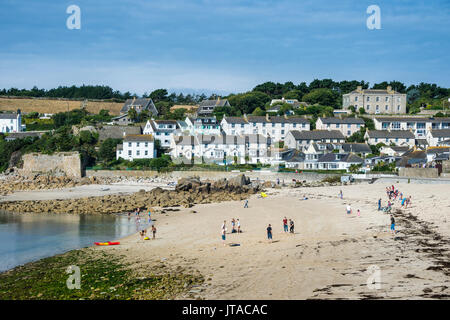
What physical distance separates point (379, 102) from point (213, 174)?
42380mm

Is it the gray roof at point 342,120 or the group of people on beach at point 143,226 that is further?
the gray roof at point 342,120

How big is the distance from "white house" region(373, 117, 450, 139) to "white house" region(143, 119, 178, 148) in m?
34.0

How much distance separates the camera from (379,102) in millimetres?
83438

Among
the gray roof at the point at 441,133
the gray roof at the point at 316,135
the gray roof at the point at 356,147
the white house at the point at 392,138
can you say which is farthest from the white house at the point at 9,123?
the gray roof at the point at 441,133

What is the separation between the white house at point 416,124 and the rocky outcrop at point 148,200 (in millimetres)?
38563

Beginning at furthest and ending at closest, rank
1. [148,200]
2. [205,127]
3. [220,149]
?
[205,127], [220,149], [148,200]

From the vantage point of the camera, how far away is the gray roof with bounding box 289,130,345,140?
69.5 meters

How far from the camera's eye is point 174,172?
58.9m

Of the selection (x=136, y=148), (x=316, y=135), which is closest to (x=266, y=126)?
(x=316, y=135)

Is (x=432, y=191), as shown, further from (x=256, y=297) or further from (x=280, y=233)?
(x=256, y=297)

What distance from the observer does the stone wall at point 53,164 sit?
201 ft

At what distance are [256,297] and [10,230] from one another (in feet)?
66.2

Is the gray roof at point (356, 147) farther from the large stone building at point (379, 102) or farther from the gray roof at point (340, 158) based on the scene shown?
the large stone building at point (379, 102)

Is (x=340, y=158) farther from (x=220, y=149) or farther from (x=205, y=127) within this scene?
(x=205, y=127)
